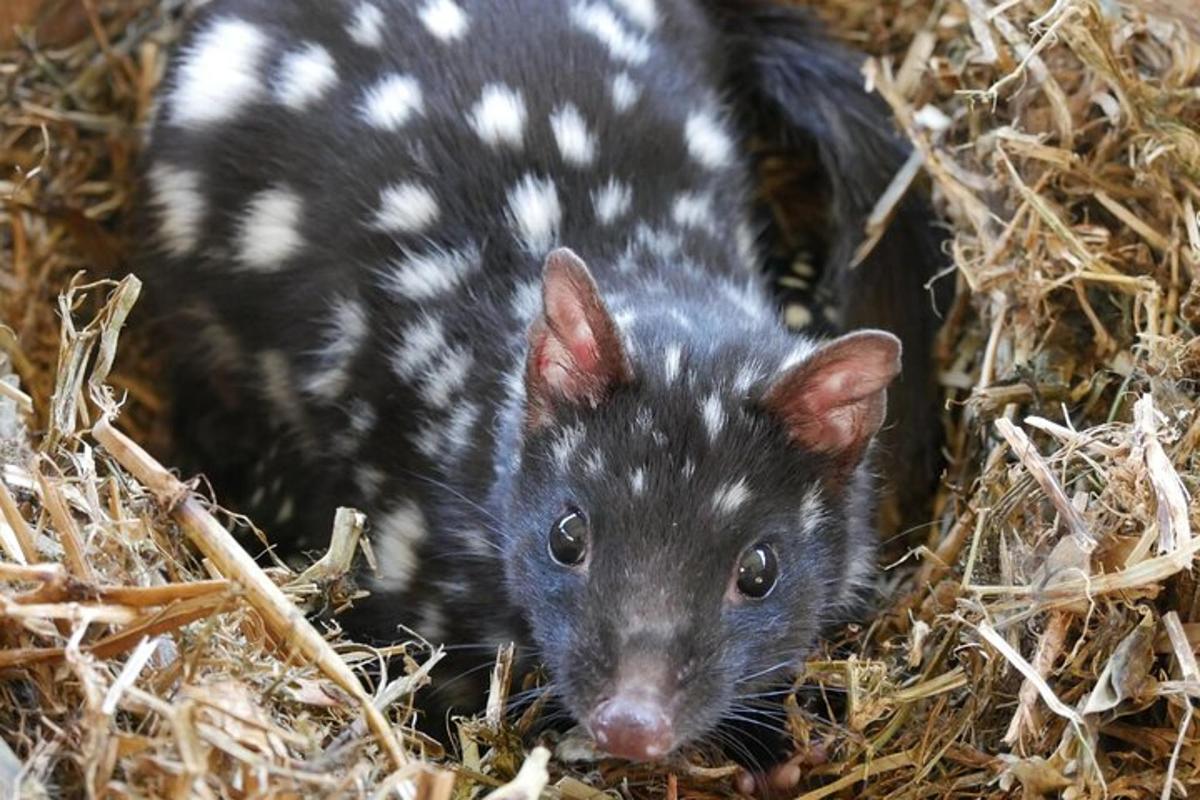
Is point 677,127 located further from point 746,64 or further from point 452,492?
point 452,492

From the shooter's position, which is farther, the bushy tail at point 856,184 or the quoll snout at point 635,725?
the bushy tail at point 856,184

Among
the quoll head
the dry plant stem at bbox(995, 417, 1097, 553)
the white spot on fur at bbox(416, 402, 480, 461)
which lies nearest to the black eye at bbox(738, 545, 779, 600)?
the quoll head

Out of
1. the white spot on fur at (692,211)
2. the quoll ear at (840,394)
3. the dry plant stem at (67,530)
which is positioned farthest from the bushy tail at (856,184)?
the dry plant stem at (67,530)

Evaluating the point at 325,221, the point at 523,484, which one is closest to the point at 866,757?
the point at 523,484

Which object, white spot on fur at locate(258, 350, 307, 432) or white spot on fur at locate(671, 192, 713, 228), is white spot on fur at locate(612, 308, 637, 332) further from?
white spot on fur at locate(258, 350, 307, 432)

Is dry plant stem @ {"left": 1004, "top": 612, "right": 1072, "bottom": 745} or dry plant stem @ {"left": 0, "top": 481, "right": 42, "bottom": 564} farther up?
dry plant stem @ {"left": 0, "top": 481, "right": 42, "bottom": 564}

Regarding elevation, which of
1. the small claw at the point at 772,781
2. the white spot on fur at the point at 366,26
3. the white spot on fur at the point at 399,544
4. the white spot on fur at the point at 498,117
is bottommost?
the small claw at the point at 772,781

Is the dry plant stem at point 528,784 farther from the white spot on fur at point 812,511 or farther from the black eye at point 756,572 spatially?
the white spot on fur at point 812,511
